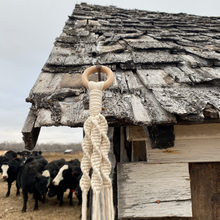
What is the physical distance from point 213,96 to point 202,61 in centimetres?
74

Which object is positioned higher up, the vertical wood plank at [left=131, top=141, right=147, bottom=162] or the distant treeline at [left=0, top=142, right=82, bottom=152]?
the vertical wood plank at [left=131, top=141, right=147, bottom=162]

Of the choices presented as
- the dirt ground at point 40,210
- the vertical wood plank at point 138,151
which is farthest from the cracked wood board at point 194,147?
the dirt ground at point 40,210

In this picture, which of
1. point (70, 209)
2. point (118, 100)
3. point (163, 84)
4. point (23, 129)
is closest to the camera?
point (23, 129)

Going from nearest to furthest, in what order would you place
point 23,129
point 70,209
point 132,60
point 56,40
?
point 23,129 < point 132,60 < point 56,40 < point 70,209

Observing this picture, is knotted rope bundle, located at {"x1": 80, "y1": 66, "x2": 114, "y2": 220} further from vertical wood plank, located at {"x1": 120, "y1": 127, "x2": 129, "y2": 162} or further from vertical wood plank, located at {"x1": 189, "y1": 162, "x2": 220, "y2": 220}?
vertical wood plank, located at {"x1": 189, "y1": 162, "x2": 220, "y2": 220}

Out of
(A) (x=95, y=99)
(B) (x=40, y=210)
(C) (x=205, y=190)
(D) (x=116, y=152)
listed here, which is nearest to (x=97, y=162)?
(A) (x=95, y=99)

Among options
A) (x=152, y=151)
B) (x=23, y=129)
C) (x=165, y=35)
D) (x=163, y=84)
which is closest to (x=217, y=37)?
(x=165, y=35)

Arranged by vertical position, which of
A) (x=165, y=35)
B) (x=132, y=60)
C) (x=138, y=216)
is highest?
(x=165, y=35)

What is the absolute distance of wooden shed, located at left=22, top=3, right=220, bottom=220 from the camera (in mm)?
1101

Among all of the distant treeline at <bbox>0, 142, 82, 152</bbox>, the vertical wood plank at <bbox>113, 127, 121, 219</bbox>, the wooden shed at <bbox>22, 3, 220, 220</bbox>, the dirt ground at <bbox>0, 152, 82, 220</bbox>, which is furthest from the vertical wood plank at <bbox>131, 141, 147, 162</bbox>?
the distant treeline at <bbox>0, 142, 82, 152</bbox>

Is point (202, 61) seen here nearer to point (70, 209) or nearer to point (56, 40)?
point (56, 40)

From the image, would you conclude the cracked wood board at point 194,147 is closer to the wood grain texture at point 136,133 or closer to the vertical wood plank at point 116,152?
the wood grain texture at point 136,133

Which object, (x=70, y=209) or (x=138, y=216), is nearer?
(x=138, y=216)

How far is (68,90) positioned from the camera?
1245mm
